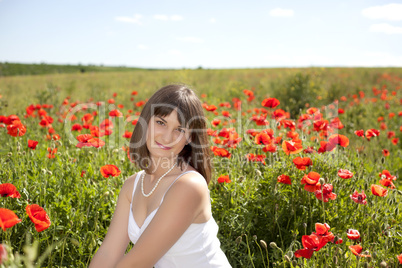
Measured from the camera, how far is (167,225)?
153 cm

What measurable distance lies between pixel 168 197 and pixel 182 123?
1.30 feet

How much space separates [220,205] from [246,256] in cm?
48

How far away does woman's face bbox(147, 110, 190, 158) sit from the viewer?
5.86 ft

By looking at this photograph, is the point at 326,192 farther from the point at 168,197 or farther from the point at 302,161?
the point at 168,197

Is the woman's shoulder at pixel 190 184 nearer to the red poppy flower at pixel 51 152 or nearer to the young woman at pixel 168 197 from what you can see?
the young woman at pixel 168 197

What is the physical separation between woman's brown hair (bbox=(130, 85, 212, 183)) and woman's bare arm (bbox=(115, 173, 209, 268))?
279 mm

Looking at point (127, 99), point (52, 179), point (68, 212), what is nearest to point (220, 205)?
point (68, 212)

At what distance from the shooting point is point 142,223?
1774mm

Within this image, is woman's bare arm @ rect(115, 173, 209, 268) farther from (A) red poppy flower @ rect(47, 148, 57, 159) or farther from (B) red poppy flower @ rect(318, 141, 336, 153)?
(A) red poppy flower @ rect(47, 148, 57, 159)

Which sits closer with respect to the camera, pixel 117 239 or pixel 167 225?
pixel 167 225

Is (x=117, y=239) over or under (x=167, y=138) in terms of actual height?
under

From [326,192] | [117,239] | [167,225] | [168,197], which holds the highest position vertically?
[168,197]

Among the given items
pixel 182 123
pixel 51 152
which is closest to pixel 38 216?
pixel 182 123

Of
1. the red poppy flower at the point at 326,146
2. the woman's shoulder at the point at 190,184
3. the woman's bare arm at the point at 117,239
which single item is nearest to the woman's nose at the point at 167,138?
the woman's shoulder at the point at 190,184
